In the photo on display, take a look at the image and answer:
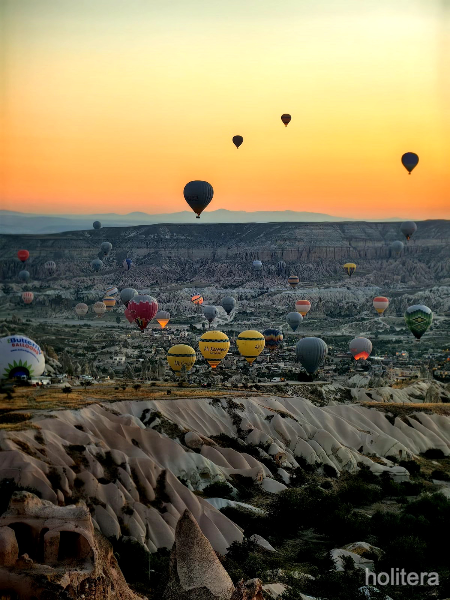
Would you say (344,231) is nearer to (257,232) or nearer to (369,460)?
(257,232)

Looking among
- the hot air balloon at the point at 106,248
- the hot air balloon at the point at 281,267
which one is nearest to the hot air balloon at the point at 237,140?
the hot air balloon at the point at 106,248

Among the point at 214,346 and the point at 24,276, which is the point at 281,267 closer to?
the point at 24,276

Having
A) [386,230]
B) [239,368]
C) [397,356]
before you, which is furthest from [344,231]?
[239,368]

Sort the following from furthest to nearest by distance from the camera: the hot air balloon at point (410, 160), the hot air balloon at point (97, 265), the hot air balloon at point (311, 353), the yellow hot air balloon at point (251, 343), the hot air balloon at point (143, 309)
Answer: the hot air balloon at point (97, 265) < the hot air balloon at point (143, 309) < the hot air balloon at point (410, 160) < the yellow hot air balloon at point (251, 343) < the hot air balloon at point (311, 353)

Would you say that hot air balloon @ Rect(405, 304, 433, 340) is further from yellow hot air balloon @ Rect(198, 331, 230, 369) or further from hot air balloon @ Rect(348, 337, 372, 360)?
yellow hot air balloon @ Rect(198, 331, 230, 369)

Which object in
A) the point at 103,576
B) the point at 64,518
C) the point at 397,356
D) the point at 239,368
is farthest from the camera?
the point at 397,356

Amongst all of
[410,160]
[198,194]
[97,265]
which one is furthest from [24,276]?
[198,194]

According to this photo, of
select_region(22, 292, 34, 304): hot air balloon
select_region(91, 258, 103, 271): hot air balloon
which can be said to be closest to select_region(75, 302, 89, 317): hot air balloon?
select_region(22, 292, 34, 304): hot air balloon

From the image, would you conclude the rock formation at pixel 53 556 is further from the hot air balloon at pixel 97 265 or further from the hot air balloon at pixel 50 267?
the hot air balloon at pixel 50 267
